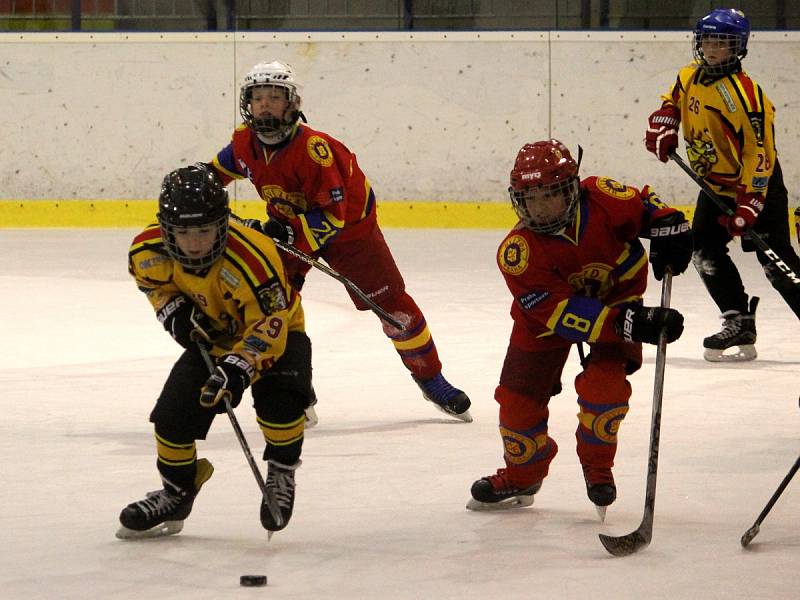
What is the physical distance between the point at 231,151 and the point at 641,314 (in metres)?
1.87

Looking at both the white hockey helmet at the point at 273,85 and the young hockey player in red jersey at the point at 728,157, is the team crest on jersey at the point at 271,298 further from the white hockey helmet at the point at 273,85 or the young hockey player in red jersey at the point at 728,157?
the young hockey player in red jersey at the point at 728,157

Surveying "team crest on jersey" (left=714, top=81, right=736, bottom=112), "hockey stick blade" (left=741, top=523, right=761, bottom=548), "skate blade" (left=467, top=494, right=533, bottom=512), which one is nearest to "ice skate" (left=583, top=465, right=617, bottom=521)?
"skate blade" (left=467, top=494, right=533, bottom=512)

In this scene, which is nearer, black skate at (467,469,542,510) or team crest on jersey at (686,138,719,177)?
black skate at (467,469,542,510)

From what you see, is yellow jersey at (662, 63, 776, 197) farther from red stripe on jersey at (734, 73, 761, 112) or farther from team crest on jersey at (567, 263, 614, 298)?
team crest on jersey at (567, 263, 614, 298)

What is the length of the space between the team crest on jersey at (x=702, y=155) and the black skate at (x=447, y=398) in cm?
165

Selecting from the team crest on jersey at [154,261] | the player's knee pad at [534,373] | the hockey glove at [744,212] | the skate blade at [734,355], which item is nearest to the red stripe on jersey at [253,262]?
the team crest on jersey at [154,261]

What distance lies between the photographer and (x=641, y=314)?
307 cm

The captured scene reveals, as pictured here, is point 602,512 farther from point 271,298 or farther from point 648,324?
point 271,298

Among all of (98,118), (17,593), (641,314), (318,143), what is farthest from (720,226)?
(98,118)

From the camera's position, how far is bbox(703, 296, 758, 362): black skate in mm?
5480

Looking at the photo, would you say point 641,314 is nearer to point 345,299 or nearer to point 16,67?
point 345,299

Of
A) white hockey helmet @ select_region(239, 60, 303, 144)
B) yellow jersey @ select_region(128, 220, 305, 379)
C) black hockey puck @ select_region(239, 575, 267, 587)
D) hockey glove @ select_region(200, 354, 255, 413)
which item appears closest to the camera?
black hockey puck @ select_region(239, 575, 267, 587)

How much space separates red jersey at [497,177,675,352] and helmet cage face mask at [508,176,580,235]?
0.06 meters

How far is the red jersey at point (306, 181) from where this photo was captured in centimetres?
428
